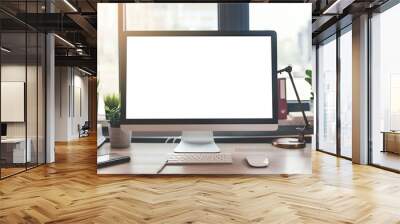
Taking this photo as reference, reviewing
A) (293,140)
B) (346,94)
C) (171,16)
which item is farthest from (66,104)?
(293,140)

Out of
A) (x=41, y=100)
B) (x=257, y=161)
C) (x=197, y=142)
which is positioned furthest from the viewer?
(x=41, y=100)

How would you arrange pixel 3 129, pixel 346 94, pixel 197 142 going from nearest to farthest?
pixel 197 142
pixel 3 129
pixel 346 94

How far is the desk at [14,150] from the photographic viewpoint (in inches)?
217

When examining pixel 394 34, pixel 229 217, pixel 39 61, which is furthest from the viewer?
pixel 39 61

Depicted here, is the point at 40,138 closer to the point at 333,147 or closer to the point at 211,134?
the point at 211,134

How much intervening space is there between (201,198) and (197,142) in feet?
2.01

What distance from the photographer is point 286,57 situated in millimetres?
4504

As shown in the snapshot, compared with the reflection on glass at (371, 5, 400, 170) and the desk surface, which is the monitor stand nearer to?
the desk surface

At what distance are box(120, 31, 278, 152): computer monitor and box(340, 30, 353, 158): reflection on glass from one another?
4.33 m

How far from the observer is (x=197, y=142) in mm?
4016

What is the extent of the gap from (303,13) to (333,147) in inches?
185

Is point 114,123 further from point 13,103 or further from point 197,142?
point 13,103

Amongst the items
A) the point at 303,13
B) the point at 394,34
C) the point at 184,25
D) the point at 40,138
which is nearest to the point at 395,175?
the point at 394,34

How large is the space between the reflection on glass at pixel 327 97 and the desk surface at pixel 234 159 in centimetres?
409
